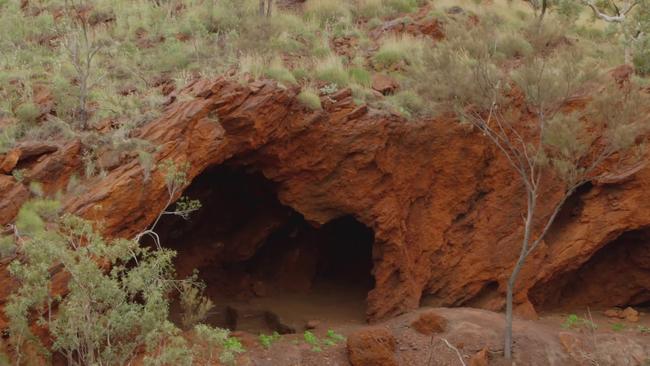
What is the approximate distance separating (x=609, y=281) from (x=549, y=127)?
14.7 feet

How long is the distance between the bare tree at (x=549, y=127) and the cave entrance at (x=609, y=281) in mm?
2115

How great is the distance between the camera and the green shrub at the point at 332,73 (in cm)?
1279

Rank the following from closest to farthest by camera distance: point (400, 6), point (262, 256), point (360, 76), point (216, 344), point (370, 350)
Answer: point (216, 344), point (370, 350), point (360, 76), point (262, 256), point (400, 6)

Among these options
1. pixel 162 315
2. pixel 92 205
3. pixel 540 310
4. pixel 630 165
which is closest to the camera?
pixel 162 315

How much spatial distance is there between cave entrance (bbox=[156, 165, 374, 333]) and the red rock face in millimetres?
1091

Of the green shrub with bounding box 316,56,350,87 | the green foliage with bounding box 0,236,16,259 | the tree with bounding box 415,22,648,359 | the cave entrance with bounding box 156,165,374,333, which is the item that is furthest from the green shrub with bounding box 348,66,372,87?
the green foliage with bounding box 0,236,16,259

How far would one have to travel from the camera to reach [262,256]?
15.2 meters

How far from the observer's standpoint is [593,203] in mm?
13141

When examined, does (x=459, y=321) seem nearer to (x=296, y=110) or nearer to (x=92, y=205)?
(x=296, y=110)

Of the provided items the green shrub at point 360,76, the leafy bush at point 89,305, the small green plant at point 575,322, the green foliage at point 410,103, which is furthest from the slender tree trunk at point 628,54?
the leafy bush at point 89,305

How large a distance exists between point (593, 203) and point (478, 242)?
226 cm

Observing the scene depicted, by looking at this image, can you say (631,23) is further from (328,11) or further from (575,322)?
(575,322)

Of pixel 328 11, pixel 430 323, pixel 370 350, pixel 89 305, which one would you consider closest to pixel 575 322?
pixel 430 323

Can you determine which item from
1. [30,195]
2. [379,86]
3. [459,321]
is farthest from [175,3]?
[459,321]
